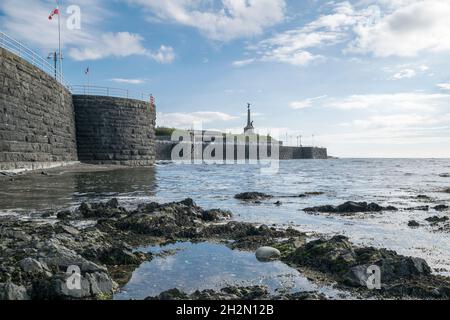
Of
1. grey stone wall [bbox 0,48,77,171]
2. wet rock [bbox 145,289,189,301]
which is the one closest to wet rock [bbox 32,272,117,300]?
wet rock [bbox 145,289,189,301]

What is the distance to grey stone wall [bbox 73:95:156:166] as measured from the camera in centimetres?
3325

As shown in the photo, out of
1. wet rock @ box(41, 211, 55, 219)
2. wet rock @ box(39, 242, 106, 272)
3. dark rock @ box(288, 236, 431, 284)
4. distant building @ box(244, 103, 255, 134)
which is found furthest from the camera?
distant building @ box(244, 103, 255, 134)

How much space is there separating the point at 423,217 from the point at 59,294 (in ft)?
31.2

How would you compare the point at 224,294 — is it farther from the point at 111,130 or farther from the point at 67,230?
the point at 111,130

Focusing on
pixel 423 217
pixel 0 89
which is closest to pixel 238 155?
pixel 0 89

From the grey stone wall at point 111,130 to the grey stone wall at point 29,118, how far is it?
13.8ft

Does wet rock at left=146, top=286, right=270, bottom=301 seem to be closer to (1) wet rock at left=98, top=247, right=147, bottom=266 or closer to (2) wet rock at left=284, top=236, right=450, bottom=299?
(2) wet rock at left=284, top=236, right=450, bottom=299

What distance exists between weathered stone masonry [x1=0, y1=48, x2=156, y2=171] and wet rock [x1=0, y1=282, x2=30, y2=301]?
1610cm

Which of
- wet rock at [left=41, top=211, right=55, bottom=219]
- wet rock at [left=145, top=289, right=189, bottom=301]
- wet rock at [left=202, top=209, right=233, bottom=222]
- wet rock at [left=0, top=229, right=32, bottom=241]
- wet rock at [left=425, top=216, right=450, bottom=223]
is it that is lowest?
wet rock at [left=425, top=216, right=450, bottom=223]

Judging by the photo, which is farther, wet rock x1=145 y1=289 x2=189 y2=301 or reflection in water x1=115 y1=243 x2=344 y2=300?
reflection in water x1=115 y1=243 x2=344 y2=300
